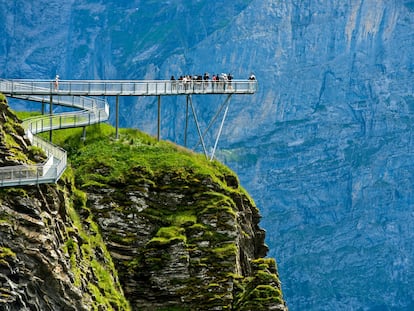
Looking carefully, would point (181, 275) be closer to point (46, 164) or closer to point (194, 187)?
point (194, 187)

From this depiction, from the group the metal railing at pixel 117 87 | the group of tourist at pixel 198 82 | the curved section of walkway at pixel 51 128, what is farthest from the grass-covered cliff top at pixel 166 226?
the group of tourist at pixel 198 82

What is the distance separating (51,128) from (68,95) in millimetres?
3265

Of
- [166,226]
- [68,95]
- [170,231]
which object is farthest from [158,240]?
[68,95]

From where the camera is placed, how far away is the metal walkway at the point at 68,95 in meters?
67.8

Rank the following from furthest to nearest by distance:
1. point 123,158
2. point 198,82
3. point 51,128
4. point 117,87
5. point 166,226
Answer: point 198,82 < point 117,87 < point 123,158 < point 51,128 < point 166,226

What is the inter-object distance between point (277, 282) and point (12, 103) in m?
121

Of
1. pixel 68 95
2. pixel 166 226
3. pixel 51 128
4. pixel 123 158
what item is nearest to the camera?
pixel 166 226

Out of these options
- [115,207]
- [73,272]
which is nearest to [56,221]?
[73,272]

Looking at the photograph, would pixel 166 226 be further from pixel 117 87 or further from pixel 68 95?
pixel 117 87

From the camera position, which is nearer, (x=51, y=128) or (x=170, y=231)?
(x=170, y=231)

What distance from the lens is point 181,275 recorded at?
76.4 meters

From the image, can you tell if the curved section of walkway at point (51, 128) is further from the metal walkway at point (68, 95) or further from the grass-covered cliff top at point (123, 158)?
the grass-covered cliff top at point (123, 158)

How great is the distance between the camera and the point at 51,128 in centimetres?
7862

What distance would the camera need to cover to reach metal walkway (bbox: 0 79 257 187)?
67.8m
